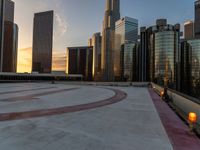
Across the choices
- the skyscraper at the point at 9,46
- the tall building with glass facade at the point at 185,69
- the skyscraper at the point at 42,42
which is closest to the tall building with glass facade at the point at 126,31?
the skyscraper at the point at 42,42

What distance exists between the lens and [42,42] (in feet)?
549

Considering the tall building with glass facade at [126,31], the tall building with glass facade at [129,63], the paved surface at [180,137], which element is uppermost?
the tall building with glass facade at [126,31]

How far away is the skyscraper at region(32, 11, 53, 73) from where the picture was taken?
153 meters

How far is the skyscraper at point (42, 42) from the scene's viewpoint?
15288 cm

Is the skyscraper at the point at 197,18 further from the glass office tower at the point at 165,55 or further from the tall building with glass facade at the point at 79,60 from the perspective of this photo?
the tall building with glass facade at the point at 79,60

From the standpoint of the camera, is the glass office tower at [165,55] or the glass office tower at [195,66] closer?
the glass office tower at [165,55]

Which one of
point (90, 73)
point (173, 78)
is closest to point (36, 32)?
point (90, 73)

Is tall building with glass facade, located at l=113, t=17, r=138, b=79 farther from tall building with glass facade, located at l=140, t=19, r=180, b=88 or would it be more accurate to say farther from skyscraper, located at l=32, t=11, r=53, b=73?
tall building with glass facade, located at l=140, t=19, r=180, b=88

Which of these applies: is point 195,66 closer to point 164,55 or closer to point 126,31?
point 164,55

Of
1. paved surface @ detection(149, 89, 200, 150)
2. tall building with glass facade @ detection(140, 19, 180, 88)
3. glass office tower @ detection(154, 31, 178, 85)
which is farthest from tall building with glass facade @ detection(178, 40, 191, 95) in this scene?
paved surface @ detection(149, 89, 200, 150)

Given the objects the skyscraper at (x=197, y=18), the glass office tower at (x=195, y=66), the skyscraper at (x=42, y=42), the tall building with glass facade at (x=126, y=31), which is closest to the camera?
the glass office tower at (x=195, y=66)

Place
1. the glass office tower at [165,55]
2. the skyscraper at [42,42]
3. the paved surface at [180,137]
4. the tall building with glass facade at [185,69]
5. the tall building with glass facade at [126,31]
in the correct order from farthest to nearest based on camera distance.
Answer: the tall building with glass facade at [126,31] → the skyscraper at [42,42] → the tall building with glass facade at [185,69] → the glass office tower at [165,55] → the paved surface at [180,137]

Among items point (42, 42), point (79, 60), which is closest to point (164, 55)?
point (79, 60)

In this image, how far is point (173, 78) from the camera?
8025 centimetres
